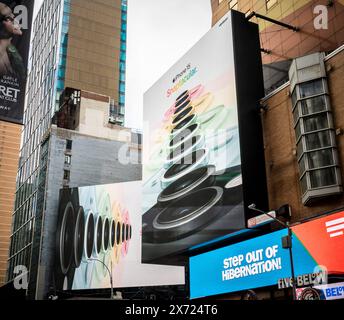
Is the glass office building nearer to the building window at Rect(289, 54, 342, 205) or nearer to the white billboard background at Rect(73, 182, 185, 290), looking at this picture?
the white billboard background at Rect(73, 182, 185, 290)

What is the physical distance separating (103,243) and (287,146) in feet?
179

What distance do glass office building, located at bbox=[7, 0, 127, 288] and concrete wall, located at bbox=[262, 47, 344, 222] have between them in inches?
3392

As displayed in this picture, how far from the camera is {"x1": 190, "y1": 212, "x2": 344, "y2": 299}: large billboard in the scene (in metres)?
30.8

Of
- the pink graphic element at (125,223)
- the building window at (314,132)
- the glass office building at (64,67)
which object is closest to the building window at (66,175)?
the glass office building at (64,67)

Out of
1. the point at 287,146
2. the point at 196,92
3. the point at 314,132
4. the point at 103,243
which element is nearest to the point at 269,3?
the point at 196,92

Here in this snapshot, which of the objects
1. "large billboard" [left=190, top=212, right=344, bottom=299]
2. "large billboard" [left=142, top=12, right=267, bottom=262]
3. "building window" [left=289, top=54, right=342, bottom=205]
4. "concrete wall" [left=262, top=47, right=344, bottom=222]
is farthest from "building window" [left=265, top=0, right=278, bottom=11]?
"large billboard" [left=190, top=212, right=344, bottom=299]

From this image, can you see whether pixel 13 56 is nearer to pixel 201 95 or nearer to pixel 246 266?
pixel 246 266

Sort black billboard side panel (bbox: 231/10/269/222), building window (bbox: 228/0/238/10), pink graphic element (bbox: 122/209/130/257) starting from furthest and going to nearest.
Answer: pink graphic element (bbox: 122/209/130/257)
building window (bbox: 228/0/238/10)
black billboard side panel (bbox: 231/10/269/222)

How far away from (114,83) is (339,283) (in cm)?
11508

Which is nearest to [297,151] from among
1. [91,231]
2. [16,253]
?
[91,231]

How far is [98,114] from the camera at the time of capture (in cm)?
11219

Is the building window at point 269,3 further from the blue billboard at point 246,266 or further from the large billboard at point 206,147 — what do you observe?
the blue billboard at point 246,266

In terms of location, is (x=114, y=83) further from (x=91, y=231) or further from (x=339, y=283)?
(x=339, y=283)

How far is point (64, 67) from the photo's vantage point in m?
131
